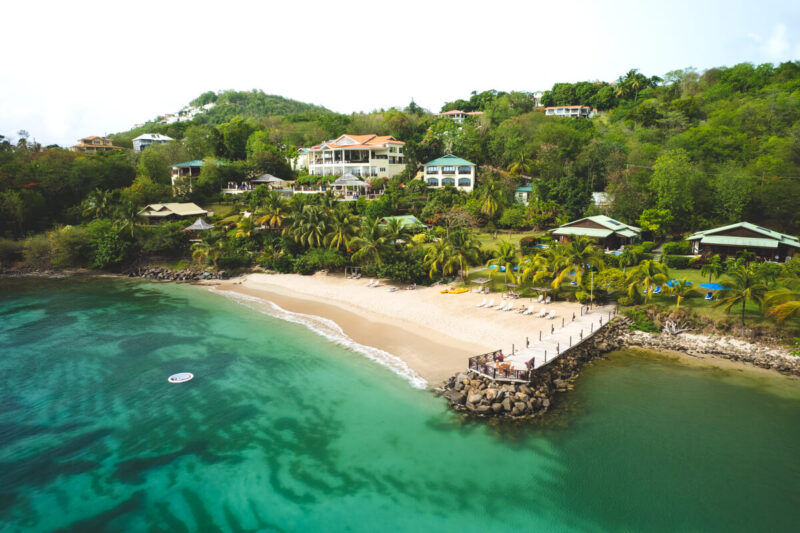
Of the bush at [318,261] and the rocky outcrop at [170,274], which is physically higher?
the bush at [318,261]

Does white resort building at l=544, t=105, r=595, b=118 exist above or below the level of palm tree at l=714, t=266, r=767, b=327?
above

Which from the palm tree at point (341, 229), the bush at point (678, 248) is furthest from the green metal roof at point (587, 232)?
the palm tree at point (341, 229)

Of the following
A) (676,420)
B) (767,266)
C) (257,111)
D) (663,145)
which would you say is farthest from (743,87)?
(257,111)

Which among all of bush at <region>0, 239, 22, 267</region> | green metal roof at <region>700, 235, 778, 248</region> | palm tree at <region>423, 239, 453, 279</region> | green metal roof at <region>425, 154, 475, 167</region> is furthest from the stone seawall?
bush at <region>0, 239, 22, 267</region>

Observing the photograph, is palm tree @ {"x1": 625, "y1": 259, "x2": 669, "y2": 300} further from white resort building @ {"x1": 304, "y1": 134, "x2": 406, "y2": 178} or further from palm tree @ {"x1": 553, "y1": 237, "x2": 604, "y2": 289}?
white resort building @ {"x1": 304, "y1": 134, "x2": 406, "y2": 178}

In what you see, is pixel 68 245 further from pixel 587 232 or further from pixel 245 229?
pixel 587 232

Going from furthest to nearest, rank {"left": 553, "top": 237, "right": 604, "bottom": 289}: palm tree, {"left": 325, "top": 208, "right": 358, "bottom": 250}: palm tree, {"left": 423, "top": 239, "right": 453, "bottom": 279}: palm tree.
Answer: {"left": 325, "top": 208, "right": 358, "bottom": 250}: palm tree
{"left": 423, "top": 239, "right": 453, "bottom": 279}: palm tree
{"left": 553, "top": 237, "right": 604, "bottom": 289}: palm tree

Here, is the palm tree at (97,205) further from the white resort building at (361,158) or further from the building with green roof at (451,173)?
the building with green roof at (451,173)
